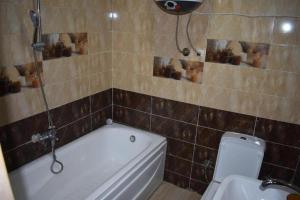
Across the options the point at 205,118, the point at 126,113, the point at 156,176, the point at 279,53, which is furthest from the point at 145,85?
the point at 279,53

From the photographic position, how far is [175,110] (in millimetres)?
2379

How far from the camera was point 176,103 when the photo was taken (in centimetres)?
235

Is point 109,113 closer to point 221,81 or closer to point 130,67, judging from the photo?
point 130,67

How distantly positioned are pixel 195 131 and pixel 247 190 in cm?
80

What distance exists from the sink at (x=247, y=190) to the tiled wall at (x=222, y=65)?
0.61 m

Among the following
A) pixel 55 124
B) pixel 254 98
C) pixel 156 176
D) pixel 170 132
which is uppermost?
pixel 254 98

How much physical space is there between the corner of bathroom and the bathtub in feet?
0.03

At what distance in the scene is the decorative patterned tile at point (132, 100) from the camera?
99.1 inches

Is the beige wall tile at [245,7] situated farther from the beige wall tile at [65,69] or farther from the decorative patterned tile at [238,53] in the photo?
the beige wall tile at [65,69]

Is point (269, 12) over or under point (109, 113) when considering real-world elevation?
over

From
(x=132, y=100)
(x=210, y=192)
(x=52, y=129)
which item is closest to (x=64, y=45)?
(x=52, y=129)

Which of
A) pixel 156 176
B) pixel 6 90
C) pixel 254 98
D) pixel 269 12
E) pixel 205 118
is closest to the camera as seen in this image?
pixel 6 90

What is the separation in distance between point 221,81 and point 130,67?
916mm

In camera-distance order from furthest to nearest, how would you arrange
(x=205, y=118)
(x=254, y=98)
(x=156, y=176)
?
1. (x=156, y=176)
2. (x=205, y=118)
3. (x=254, y=98)
